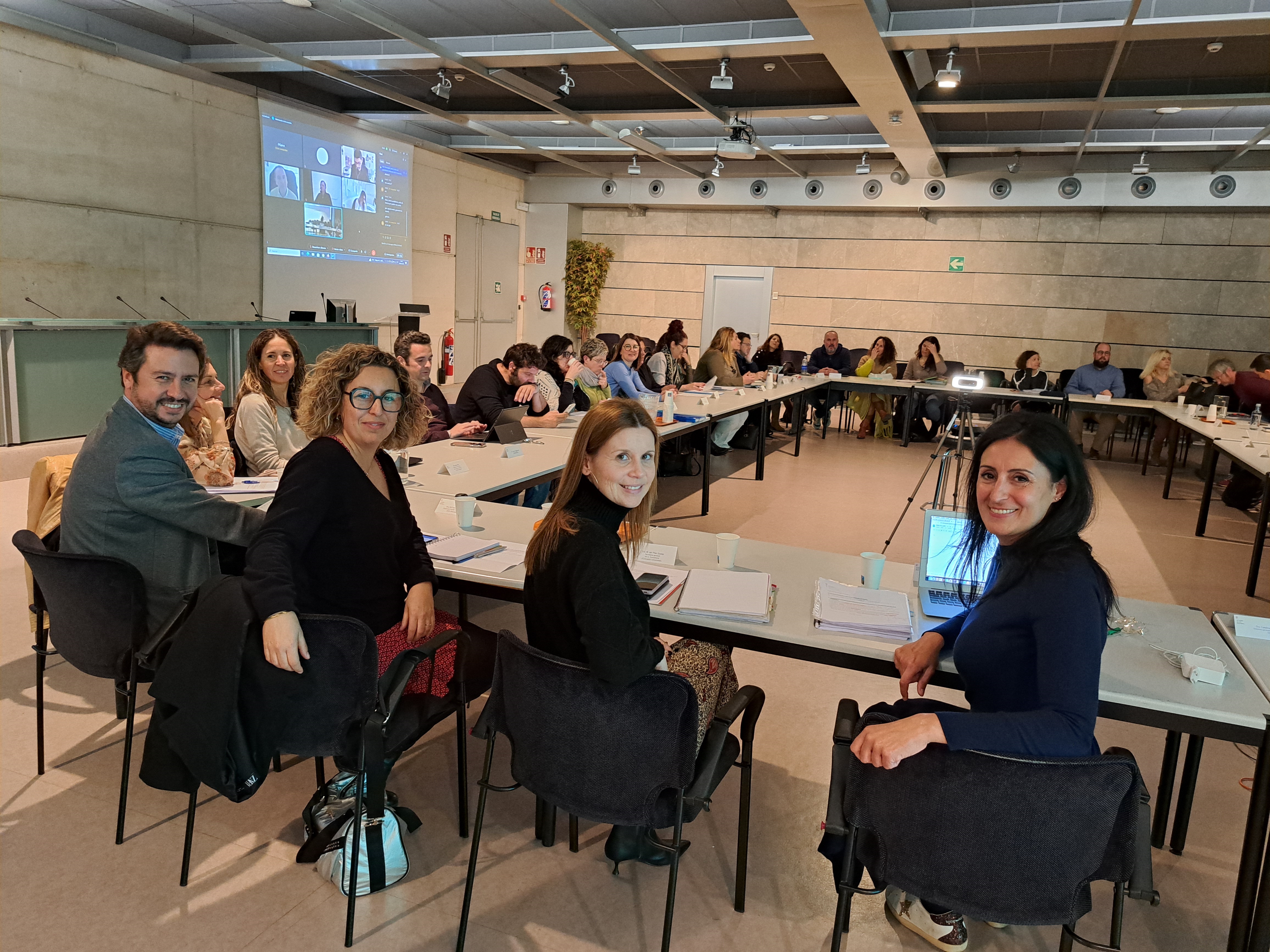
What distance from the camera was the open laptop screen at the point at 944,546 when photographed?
2.23 m

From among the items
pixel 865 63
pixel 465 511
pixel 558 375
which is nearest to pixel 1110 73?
pixel 865 63

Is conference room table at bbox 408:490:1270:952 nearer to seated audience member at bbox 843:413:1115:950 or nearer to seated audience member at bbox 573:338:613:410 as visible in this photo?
seated audience member at bbox 843:413:1115:950

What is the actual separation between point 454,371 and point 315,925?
36.7 feet

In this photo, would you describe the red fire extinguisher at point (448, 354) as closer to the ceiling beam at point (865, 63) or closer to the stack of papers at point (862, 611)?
the ceiling beam at point (865, 63)

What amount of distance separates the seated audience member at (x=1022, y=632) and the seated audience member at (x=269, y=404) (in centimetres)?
270

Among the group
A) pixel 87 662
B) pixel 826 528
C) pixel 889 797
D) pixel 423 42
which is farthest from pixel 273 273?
pixel 889 797

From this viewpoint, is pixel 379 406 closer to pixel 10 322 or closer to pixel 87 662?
pixel 87 662

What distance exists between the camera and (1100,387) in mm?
9648

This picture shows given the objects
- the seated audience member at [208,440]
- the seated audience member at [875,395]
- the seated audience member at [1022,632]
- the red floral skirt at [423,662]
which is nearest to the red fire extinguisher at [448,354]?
the seated audience member at [875,395]

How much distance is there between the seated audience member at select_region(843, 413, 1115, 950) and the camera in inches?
56.8

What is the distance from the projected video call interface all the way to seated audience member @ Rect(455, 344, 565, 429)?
523 centimetres

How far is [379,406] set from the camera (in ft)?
7.04

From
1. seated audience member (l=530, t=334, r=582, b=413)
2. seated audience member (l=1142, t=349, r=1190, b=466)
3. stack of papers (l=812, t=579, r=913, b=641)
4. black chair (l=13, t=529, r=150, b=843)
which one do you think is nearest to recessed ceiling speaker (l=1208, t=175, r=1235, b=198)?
seated audience member (l=1142, t=349, r=1190, b=466)

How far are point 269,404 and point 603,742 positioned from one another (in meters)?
2.59
